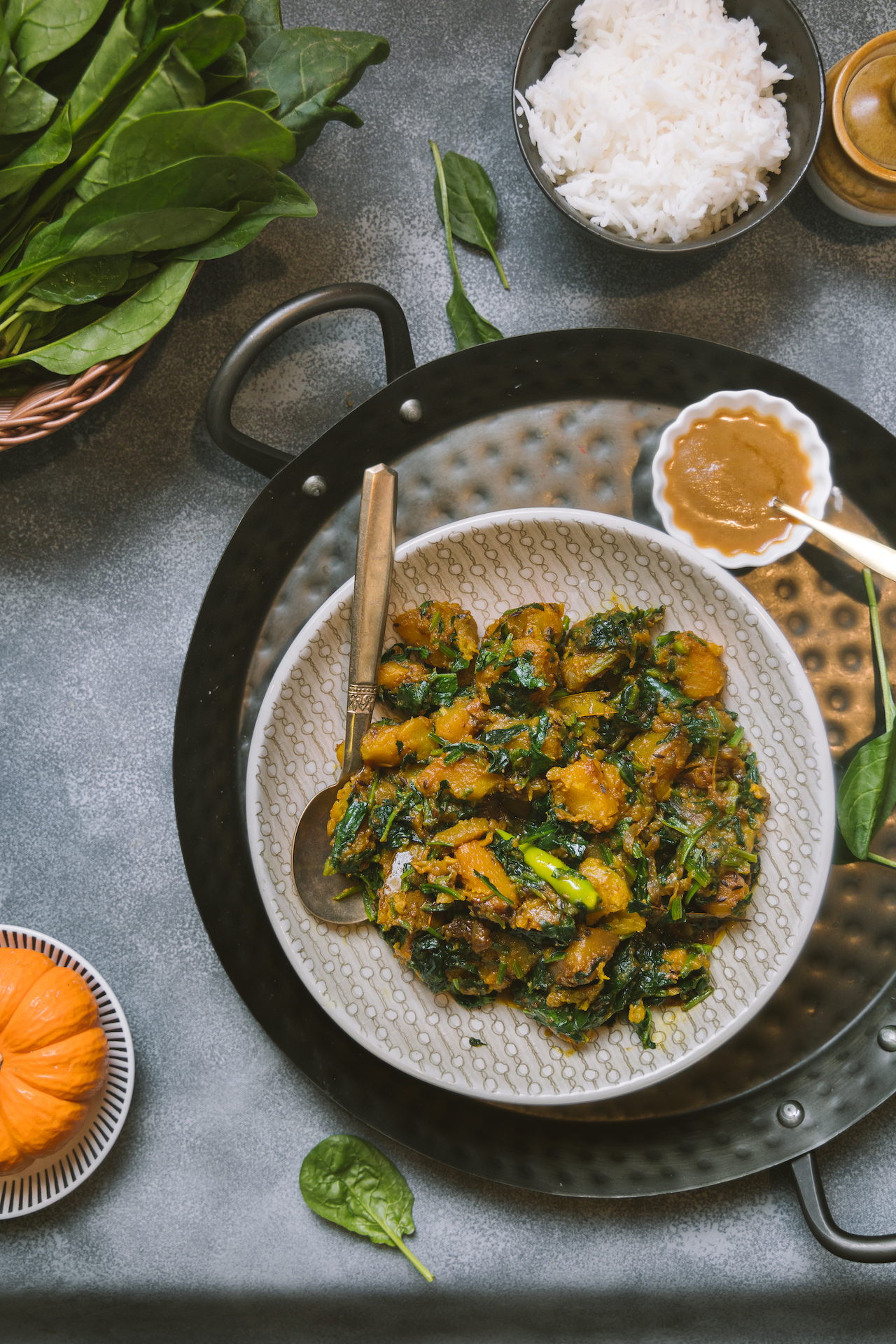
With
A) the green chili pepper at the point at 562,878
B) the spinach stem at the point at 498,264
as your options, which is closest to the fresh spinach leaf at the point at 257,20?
the spinach stem at the point at 498,264

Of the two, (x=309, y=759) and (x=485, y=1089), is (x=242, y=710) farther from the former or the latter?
(x=485, y=1089)

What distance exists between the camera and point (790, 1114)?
207 centimetres

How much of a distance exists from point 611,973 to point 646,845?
0.28 meters

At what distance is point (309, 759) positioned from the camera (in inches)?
77.0

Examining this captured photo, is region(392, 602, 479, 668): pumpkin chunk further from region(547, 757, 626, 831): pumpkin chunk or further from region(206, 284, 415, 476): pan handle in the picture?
region(206, 284, 415, 476): pan handle

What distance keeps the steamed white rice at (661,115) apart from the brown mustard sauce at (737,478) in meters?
0.51

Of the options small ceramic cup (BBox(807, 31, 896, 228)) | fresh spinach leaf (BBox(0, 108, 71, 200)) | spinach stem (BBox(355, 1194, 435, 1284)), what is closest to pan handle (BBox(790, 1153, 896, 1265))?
spinach stem (BBox(355, 1194, 435, 1284))

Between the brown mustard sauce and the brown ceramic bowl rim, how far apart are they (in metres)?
0.68

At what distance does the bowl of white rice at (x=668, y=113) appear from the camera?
1.98 m

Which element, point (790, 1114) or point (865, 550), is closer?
point (865, 550)

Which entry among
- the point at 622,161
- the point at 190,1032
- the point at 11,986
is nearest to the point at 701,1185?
the point at 190,1032

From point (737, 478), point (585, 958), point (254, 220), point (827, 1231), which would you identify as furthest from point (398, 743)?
point (827, 1231)

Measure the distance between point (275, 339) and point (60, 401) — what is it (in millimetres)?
523

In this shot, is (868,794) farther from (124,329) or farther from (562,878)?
(124,329)
